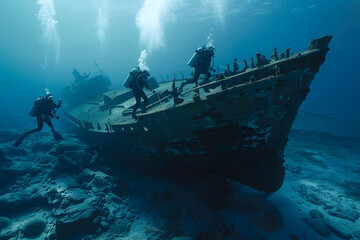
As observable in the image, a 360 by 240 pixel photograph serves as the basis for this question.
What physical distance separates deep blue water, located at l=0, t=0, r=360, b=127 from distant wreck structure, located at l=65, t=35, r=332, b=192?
30615mm

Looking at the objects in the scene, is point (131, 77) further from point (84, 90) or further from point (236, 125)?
point (84, 90)

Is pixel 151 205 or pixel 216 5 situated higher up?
pixel 216 5

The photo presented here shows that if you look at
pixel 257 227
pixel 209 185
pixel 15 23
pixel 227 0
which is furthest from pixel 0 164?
pixel 15 23

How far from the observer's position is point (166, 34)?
93.2 meters

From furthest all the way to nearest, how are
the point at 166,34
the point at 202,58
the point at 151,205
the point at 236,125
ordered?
the point at 166,34
the point at 202,58
the point at 151,205
the point at 236,125

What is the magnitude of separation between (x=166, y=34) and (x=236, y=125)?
98.9 m

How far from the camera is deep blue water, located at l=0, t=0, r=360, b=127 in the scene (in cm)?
4253

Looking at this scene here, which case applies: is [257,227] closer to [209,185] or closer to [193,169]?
[209,185]

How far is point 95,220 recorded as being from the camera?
6340 mm

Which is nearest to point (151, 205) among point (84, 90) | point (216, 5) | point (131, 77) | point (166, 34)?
point (131, 77)

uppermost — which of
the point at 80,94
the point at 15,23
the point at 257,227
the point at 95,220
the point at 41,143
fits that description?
the point at 15,23

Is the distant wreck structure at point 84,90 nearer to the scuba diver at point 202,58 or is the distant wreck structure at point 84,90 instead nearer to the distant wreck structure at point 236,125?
the distant wreck structure at point 236,125

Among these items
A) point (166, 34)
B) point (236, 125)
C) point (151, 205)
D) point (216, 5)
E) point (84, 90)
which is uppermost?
point (166, 34)

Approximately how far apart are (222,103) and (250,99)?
0.79 m
